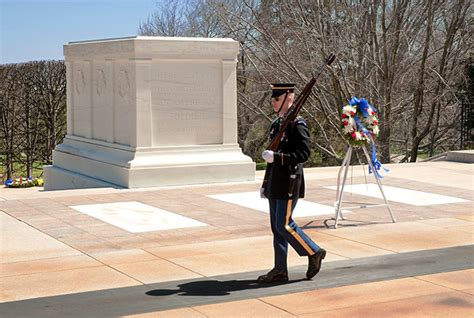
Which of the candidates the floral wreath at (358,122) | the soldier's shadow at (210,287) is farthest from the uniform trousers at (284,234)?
the floral wreath at (358,122)

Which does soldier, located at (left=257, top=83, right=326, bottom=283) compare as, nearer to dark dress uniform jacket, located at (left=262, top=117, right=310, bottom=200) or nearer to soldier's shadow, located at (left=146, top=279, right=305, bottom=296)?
dark dress uniform jacket, located at (left=262, top=117, right=310, bottom=200)

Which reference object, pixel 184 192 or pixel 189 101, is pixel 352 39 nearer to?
pixel 189 101

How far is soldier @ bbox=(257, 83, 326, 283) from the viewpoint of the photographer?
21.9ft

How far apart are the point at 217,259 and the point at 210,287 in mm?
1056

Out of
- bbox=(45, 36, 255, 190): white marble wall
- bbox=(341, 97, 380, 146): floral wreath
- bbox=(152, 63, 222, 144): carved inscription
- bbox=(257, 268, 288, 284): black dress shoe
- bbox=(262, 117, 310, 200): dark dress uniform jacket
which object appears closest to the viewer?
bbox=(262, 117, 310, 200): dark dress uniform jacket

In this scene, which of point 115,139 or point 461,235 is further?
point 115,139

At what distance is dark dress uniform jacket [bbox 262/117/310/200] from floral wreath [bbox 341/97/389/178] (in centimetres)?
259

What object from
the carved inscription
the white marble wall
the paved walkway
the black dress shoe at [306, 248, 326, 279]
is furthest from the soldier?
the carved inscription

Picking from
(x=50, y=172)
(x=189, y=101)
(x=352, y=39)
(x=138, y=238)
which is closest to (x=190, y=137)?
(x=189, y=101)

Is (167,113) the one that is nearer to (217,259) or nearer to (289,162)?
(217,259)

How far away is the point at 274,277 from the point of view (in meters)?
6.79

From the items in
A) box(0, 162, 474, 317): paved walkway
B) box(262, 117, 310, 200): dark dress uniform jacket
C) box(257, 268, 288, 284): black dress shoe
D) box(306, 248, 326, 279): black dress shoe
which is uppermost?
box(262, 117, 310, 200): dark dress uniform jacket

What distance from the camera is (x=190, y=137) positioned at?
1320 centimetres

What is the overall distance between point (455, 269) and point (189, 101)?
6.61 meters
